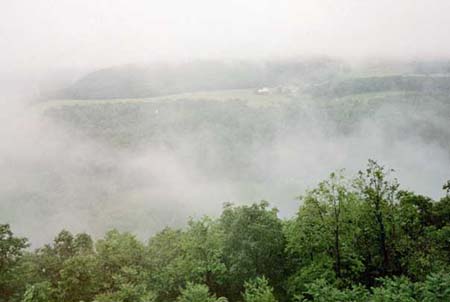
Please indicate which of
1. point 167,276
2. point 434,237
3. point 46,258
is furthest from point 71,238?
point 434,237

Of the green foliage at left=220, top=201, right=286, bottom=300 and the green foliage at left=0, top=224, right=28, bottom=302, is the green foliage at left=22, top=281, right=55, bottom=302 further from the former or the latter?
the green foliage at left=220, top=201, right=286, bottom=300

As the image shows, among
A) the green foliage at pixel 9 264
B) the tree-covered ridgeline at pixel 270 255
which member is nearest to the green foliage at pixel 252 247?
Answer: the tree-covered ridgeline at pixel 270 255

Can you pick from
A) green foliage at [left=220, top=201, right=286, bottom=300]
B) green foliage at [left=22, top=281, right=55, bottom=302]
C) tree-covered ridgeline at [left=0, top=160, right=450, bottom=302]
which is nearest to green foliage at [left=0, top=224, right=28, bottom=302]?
tree-covered ridgeline at [left=0, top=160, right=450, bottom=302]

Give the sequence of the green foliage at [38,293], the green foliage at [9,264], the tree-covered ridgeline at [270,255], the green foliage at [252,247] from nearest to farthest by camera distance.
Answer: the green foliage at [38,293]
the tree-covered ridgeline at [270,255]
the green foliage at [9,264]
the green foliage at [252,247]

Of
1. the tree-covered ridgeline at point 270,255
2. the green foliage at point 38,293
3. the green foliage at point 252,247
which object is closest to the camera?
the green foliage at point 38,293

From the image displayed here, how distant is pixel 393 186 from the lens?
155 ft

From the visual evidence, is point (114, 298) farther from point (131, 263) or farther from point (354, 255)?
point (354, 255)

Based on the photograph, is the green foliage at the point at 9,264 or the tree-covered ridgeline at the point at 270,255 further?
the green foliage at the point at 9,264

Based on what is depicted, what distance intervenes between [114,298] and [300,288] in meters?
21.8

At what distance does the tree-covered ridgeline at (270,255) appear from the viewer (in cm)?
4791

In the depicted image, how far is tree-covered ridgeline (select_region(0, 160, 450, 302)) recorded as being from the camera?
4791cm

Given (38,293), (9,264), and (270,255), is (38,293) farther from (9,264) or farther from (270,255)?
(270,255)

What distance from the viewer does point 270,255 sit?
57000 millimetres

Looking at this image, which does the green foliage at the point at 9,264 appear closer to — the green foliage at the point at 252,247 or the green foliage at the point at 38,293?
the green foliage at the point at 38,293
